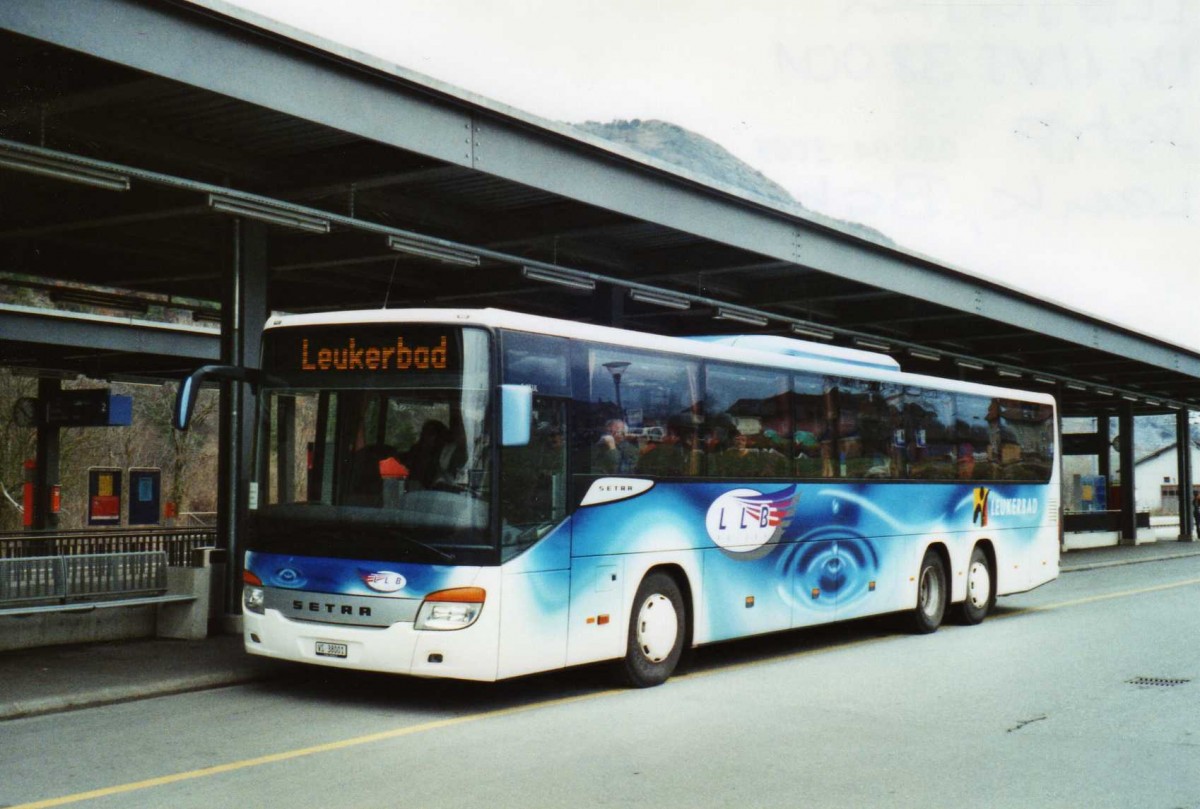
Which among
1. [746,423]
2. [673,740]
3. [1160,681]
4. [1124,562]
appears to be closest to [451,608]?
[673,740]

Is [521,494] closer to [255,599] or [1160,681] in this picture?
[255,599]

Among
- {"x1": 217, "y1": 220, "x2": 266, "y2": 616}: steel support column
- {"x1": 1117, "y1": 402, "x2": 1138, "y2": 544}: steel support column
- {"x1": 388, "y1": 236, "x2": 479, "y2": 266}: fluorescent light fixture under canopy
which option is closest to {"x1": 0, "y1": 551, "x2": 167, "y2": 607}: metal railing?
{"x1": 217, "y1": 220, "x2": 266, "y2": 616}: steel support column

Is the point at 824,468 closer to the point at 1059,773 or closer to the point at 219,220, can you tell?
the point at 1059,773

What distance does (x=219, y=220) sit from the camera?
15672 mm

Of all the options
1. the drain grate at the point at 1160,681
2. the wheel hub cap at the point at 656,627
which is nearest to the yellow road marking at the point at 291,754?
the wheel hub cap at the point at 656,627

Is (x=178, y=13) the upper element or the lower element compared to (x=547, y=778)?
upper

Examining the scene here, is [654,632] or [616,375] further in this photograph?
[654,632]

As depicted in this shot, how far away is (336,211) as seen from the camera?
53.2ft

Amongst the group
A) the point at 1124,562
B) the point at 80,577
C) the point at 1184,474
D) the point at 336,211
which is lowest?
the point at 1124,562

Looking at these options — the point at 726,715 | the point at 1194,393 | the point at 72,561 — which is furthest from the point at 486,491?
the point at 1194,393

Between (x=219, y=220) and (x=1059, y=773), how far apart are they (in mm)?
11762

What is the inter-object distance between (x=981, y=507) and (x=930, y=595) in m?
1.79

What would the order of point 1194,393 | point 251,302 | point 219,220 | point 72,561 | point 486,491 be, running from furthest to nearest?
1. point 1194,393
2. point 219,220
3. point 251,302
4. point 72,561
5. point 486,491

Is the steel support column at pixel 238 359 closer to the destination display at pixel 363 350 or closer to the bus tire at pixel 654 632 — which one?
the destination display at pixel 363 350
